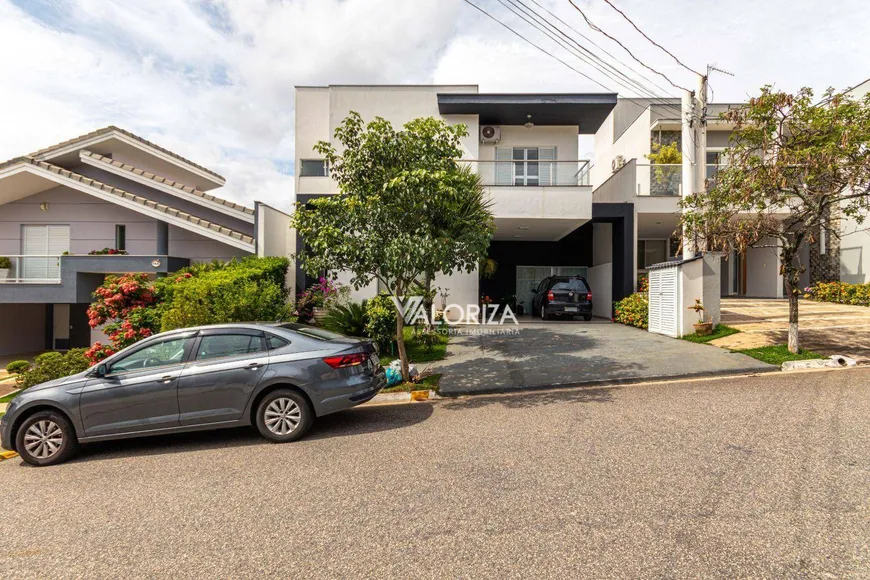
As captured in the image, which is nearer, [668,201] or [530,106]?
[530,106]

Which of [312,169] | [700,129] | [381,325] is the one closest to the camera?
[381,325]

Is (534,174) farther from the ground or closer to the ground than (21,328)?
farther from the ground

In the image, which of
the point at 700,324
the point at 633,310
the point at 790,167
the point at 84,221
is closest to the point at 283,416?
the point at 790,167

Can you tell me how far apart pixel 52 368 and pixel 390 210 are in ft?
26.7

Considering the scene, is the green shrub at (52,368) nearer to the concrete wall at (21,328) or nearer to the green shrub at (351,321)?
the green shrub at (351,321)

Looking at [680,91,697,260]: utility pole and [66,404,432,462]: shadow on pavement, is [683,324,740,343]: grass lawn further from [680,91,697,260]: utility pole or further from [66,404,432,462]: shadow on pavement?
[66,404,432,462]: shadow on pavement

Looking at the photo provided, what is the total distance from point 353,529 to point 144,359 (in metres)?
3.81

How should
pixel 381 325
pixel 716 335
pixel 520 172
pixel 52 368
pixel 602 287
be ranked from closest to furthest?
pixel 52 368, pixel 381 325, pixel 716 335, pixel 520 172, pixel 602 287

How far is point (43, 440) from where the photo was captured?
500cm

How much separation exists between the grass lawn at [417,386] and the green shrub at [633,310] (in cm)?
770

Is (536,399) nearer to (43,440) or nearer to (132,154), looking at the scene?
(43,440)

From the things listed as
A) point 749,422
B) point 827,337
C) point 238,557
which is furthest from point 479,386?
point 827,337

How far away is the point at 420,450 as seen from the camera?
4641 millimetres

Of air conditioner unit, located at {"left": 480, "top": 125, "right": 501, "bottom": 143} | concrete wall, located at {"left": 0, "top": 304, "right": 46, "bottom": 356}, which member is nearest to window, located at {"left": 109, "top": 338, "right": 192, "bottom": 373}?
air conditioner unit, located at {"left": 480, "top": 125, "right": 501, "bottom": 143}
